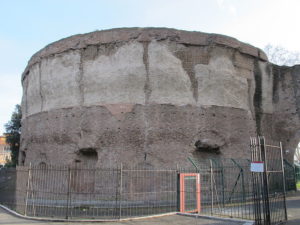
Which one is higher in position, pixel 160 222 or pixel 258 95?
pixel 258 95

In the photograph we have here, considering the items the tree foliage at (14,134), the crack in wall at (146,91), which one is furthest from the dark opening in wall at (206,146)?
the tree foliage at (14,134)

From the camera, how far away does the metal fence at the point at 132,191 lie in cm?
886

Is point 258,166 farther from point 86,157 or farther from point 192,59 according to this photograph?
point 86,157

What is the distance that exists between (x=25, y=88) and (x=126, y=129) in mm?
7395

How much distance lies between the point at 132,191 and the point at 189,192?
2.67m

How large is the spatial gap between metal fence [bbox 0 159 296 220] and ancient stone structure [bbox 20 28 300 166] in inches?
27.0

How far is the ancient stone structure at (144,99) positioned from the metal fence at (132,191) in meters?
0.68

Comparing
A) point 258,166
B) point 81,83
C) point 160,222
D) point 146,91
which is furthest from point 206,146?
point 258,166

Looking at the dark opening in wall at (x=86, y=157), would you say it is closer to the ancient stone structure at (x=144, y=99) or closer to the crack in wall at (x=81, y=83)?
the ancient stone structure at (x=144, y=99)

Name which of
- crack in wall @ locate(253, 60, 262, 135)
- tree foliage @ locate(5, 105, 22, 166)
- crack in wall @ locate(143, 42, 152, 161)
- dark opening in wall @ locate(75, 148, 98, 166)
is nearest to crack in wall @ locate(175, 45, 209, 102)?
crack in wall @ locate(143, 42, 152, 161)

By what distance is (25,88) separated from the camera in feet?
52.7

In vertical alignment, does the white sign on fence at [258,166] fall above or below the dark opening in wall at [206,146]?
below

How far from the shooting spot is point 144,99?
11.9 m

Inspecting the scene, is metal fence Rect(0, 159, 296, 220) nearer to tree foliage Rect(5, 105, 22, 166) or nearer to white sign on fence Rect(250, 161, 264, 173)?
white sign on fence Rect(250, 161, 264, 173)
